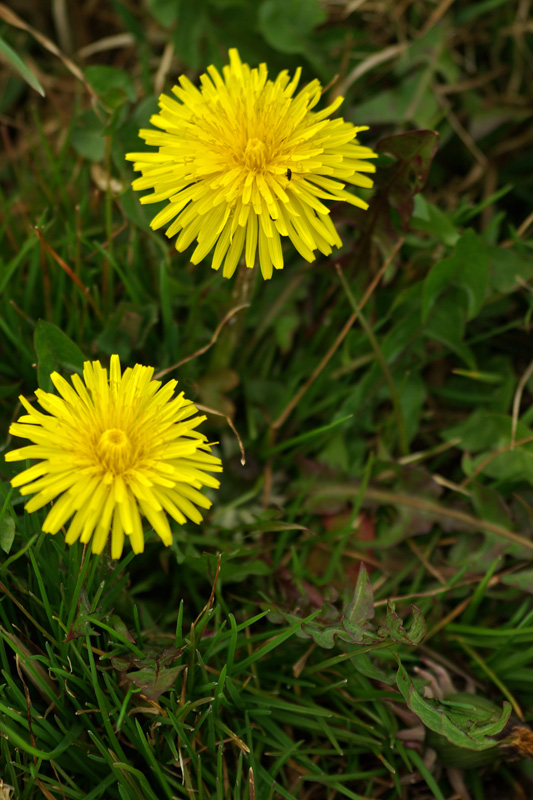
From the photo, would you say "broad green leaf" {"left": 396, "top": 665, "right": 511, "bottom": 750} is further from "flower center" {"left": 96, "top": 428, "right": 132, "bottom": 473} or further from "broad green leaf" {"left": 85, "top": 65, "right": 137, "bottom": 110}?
"broad green leaf" {"left": 85, "top": 65, "right": 137, "bottom": 110}

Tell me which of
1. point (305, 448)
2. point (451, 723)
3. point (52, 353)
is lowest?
point (451, 723)

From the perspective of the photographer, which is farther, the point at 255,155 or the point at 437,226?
the point at 437,226

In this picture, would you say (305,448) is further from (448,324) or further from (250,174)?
(250,174)

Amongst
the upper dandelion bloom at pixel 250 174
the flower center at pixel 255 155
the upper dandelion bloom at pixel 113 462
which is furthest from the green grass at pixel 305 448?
the flower center at pixel 255 155

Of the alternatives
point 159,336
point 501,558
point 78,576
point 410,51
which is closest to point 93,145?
point 159,336

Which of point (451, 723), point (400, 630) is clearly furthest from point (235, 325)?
point (451, 723)

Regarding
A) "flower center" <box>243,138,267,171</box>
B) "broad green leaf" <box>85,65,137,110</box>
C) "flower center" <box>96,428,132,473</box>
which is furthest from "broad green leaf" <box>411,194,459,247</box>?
"flower center" <box>96,428,132,473</box>

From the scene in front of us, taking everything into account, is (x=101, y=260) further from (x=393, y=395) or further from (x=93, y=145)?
(x=393, y=395)

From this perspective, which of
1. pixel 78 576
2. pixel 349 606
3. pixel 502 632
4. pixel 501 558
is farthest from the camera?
pixel 501 558
